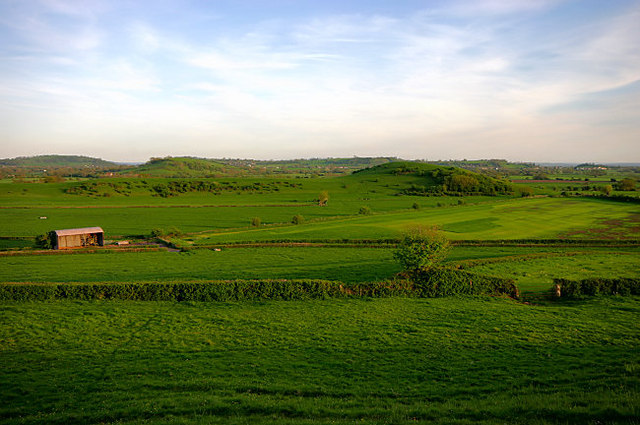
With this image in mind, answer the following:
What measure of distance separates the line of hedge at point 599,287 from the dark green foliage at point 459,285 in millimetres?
4112

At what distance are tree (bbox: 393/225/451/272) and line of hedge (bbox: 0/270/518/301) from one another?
2367mm

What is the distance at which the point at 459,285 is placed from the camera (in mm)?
33156

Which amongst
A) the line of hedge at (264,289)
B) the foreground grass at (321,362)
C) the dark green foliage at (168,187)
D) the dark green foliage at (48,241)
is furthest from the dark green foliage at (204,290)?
the dark green foliage at (168,187)

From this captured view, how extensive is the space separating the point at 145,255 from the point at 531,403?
162 ft

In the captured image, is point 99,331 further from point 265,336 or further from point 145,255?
point 145,255

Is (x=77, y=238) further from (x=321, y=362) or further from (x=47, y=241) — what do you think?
(x=321, y=362)

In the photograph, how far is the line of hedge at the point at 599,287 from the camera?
1271 inches

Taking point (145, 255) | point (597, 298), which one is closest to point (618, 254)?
point (597, 298)

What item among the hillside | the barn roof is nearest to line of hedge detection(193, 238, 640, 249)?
the barn roof

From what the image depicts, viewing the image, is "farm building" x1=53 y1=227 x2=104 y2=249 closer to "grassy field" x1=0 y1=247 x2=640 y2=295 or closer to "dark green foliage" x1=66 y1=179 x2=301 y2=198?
"grassy field" x1=0 y1=247 x2=640 y2=295

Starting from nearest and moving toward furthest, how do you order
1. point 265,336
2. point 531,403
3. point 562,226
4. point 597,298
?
point 531,403, point 265,336, point 597,298, point 562,226

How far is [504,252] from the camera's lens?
169 ft

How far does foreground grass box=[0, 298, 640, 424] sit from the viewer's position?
1378 cm

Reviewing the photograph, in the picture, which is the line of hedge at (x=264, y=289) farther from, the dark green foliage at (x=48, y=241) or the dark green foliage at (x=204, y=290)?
the dark green foliage at (x=48, y=241)
